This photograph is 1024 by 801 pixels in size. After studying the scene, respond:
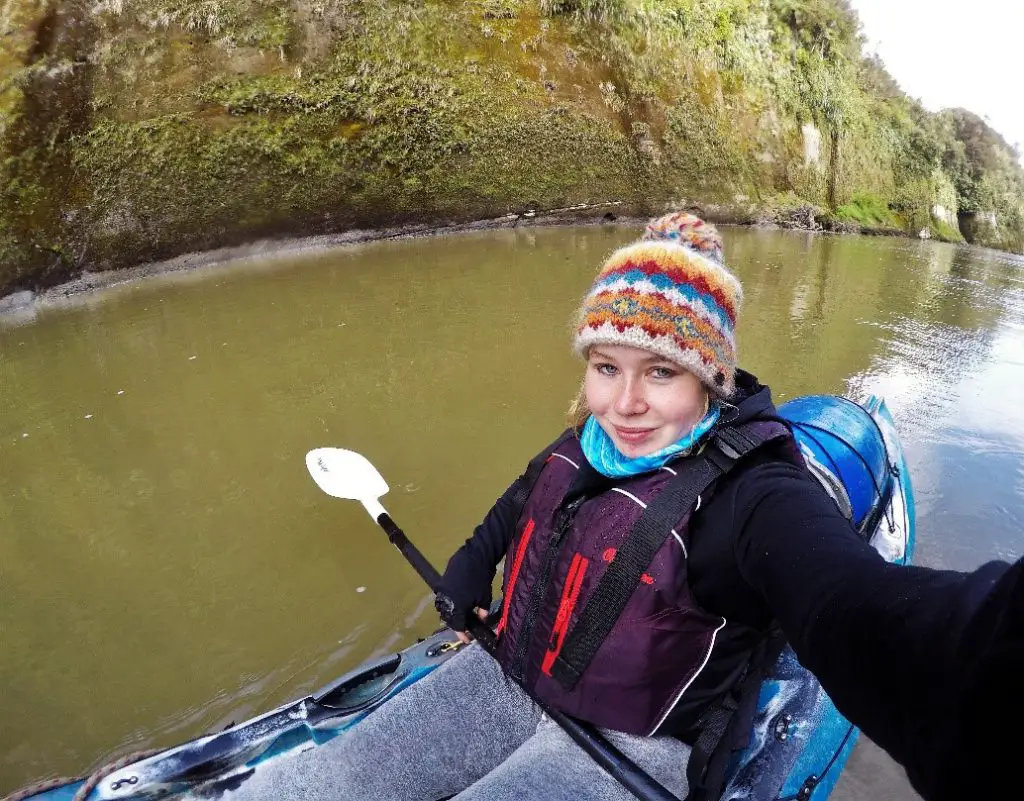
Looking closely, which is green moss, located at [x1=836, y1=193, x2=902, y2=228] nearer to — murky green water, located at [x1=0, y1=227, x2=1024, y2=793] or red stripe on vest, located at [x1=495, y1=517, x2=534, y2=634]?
murky green water, located at [x1=0, y1=227, x2=1024, y2=793]

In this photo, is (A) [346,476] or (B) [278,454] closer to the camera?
(A) [346,476]

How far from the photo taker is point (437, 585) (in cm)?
207

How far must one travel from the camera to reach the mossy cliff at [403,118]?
37.0 ft

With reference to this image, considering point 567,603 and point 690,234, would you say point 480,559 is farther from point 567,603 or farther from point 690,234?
point 690,234

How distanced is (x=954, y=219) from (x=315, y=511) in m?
31.6

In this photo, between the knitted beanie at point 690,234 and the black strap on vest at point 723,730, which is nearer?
the black strap on vest at point 723,730

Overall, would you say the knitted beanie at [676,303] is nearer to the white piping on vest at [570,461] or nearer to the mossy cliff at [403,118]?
the white piping on vest at [570,461]

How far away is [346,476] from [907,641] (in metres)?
2.93

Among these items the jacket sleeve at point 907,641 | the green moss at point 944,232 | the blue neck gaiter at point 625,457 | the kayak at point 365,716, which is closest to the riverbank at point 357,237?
the green moss at point 944,232

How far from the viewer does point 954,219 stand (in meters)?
26.9

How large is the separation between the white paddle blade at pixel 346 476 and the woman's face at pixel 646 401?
72.6 inches

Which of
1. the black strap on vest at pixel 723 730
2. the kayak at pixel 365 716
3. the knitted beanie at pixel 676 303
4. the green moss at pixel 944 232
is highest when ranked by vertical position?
the green moss at pixel 944 232

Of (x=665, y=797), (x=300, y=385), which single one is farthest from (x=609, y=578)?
(x=300, y=385)

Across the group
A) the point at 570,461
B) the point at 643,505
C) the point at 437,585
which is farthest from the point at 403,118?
the point at 643,505
